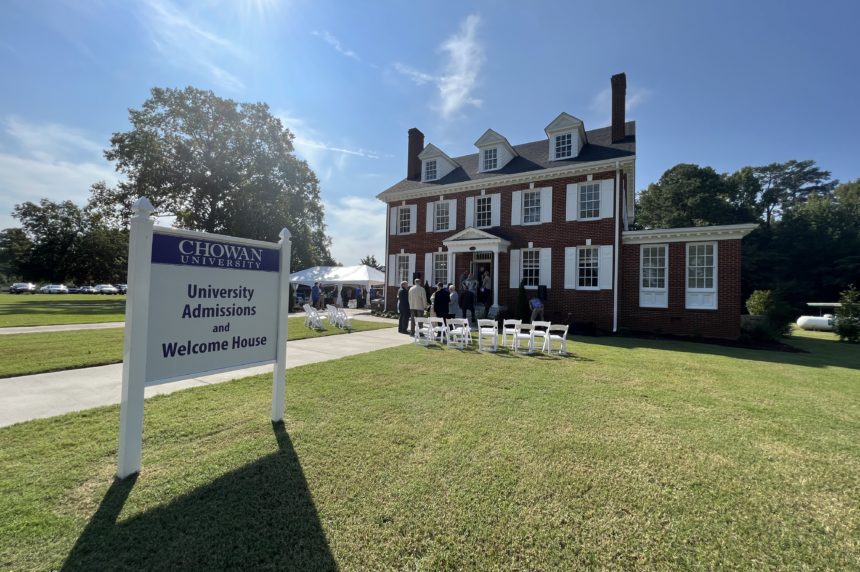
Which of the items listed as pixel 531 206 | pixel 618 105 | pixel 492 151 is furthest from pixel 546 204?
pixel 618 105

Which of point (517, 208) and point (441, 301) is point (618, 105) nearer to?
A: point (517, 208)

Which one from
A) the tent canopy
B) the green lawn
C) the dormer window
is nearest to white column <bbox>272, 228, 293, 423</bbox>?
the green lawn

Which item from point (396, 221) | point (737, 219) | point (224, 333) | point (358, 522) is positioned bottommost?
point (358, 522)

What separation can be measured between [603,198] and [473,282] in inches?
267

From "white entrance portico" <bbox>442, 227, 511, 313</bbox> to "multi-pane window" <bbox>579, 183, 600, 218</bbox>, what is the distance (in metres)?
3.62

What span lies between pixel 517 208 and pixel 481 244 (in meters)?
2.67

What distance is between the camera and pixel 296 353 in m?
8.62

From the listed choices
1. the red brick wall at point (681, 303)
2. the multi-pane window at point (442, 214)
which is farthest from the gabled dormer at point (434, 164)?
the red brick wall at point (681, 303)

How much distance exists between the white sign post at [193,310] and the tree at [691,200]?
46378 millimetres


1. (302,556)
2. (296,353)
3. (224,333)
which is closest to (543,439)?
(302,556)

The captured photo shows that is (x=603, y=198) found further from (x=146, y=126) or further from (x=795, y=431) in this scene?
(x=146, y=126)

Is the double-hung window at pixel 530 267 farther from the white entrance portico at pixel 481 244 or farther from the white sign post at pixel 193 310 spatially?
the white sign post at pixel 193 310

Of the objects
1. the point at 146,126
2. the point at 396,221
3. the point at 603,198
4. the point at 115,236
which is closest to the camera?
the point at 603,198

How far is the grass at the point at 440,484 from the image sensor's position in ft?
7.44
